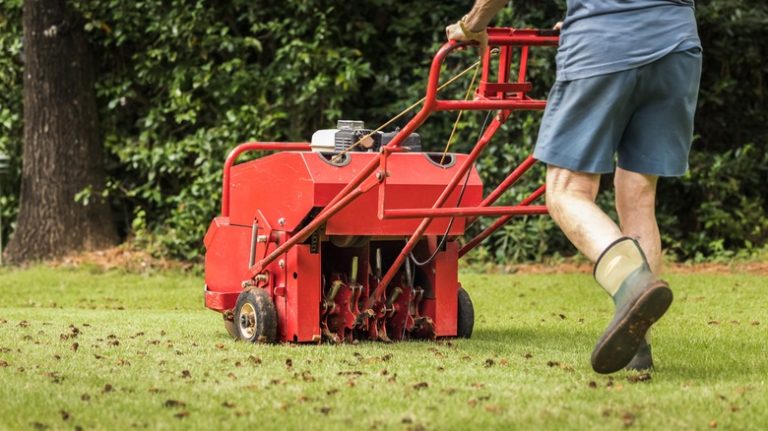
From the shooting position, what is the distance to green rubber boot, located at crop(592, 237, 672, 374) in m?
4.04

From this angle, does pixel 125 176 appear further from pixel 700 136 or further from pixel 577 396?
pixel 577 396

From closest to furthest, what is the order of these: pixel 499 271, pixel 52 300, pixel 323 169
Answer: pixel 323 169, pixel 52 300, pixel 499 271

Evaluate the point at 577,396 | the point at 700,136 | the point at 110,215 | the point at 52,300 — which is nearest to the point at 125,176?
the point at 110,215

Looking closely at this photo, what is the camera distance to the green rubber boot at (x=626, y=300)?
159 inches

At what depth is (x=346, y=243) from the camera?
580 centimetres

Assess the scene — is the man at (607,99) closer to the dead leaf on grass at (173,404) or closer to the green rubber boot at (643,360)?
the green rubber boot at (643,360)

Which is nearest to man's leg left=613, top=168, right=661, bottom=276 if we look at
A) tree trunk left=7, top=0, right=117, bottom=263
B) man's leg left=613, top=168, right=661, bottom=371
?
man's leg left=613, top=168, right=661, bottom=371

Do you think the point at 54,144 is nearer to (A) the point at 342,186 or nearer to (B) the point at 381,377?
(A) the point at 342,186

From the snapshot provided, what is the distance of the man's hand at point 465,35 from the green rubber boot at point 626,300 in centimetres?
96

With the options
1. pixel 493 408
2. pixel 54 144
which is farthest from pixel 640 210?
pixel 54 144


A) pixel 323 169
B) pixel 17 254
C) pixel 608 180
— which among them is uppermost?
pixel 323 169

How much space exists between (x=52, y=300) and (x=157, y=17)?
121 inches

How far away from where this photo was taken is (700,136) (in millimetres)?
11508

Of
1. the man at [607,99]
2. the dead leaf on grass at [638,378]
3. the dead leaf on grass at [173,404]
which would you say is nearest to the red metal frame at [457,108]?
the man at [607,99]
